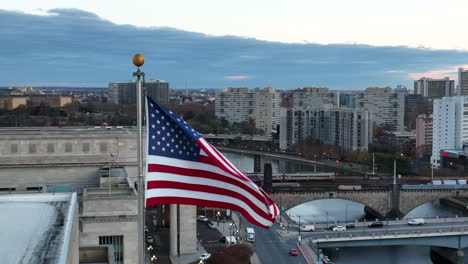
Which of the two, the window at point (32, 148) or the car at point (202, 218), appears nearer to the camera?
the window at point (32, 148)

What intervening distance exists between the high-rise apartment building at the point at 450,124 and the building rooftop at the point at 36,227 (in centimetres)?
4386

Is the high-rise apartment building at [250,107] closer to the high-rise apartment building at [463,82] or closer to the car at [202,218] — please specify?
the high-rise apartment building at [463,82]

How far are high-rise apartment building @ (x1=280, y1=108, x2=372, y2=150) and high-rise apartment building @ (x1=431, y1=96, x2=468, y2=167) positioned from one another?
21.8ft

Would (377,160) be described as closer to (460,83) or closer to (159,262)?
(159,262)

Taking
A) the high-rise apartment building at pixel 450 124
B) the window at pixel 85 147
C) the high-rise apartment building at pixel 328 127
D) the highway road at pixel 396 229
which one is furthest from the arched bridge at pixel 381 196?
the high-rise apartment building at pixel 328 127

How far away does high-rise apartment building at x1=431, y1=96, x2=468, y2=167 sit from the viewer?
4497 cm

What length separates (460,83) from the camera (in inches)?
3797

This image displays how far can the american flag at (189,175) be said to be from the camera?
15.6 ft

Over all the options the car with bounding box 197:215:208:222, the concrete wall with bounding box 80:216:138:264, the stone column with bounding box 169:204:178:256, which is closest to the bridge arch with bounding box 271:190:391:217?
the car with bounding box 197:215:208:222

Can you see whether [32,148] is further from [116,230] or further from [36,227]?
[36,227]

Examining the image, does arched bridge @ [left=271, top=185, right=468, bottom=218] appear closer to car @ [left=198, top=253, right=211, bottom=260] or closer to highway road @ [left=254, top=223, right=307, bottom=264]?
highway road @ [left=254, top=223, right=307, bottom=264]

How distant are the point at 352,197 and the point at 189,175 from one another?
2691 centimetres

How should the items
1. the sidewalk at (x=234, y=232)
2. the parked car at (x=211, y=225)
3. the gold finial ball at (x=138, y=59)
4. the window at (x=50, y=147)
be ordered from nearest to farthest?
the gold finial ball at (x=138, y=59), the window at (x=50, y=147), the sidewalk at (x=234, y=232), the parked car at (x=211, y=225)

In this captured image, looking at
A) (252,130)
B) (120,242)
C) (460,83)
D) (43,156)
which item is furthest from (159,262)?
(460,83)
